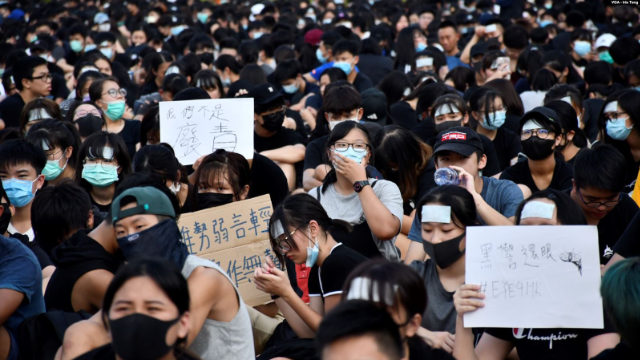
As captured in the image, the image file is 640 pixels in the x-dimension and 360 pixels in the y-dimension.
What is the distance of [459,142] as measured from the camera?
5590 millimetres

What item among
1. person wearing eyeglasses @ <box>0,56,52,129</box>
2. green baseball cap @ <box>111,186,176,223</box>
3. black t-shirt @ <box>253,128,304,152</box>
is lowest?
person wearing eyeglasses @ <box>0,56,52,129</box>

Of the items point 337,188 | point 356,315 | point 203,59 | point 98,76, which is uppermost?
point 356,315

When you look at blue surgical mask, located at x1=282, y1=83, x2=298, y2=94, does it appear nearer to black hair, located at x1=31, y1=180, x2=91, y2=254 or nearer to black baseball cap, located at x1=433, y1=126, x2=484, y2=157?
black baseball cap, located at x1=433, y1=126, x2=484, y2=157

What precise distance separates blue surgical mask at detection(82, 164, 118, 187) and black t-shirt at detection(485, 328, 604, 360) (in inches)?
138

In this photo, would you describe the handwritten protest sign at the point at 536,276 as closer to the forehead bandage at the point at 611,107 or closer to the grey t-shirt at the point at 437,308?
the grey t-shirt at the point at 437,308

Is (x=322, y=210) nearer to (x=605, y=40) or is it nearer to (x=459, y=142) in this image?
(x=459, y=142)

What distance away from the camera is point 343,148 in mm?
5883

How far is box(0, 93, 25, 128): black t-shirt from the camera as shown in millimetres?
9938

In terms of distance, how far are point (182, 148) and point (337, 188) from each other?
1548 millimetres

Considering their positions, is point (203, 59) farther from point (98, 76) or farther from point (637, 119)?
point (637, 119)

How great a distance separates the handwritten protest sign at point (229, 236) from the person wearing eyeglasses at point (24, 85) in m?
5.05

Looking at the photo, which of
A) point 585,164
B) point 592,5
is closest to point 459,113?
point 585,164

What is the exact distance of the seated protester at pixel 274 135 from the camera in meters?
7.38

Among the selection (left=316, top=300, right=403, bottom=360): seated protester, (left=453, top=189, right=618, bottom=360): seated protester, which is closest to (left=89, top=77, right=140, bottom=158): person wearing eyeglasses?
(left=453, top=189, right=618, bottom=360): seated protester
